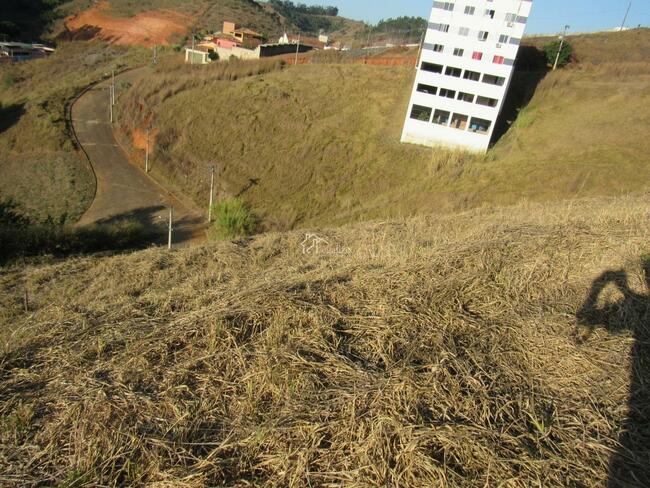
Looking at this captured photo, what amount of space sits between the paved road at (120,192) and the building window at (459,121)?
15983 millimetres

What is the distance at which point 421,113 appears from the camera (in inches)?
979

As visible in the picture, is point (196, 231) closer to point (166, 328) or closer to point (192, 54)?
point (166, 328)

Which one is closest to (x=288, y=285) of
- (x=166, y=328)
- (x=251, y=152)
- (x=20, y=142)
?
(x=166, y=328)

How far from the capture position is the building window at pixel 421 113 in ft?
81.3

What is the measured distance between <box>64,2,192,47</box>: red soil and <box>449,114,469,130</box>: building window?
187 ft

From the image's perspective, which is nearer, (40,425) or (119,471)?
(119,471)

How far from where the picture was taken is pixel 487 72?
2316 centimetres

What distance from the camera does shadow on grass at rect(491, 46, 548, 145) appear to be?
88.5 ft

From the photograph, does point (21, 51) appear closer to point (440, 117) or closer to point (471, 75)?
point (440, 117)

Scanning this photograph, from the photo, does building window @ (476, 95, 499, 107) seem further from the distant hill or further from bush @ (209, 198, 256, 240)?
the distant hill

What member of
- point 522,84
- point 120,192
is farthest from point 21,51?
point 522,84

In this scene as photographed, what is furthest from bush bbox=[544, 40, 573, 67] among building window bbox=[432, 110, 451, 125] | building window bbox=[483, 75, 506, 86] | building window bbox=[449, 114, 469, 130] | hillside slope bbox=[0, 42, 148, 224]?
hillside slope bbox=[0, 42, 148, 224]

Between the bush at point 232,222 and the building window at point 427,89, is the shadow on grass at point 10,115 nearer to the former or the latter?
the bush at point 232,222

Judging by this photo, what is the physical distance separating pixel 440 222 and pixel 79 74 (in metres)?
52.8
